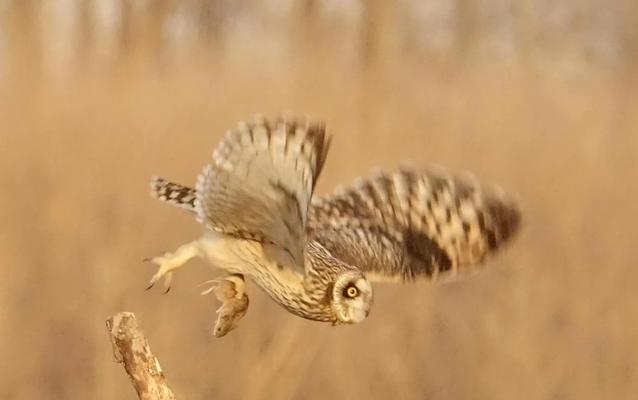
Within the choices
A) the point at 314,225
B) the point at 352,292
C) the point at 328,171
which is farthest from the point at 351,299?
the point at 328,171

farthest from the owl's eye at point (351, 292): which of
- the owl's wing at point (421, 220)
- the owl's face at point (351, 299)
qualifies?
the owl's wing at point (421, 220)

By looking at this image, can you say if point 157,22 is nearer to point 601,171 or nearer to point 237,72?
point 237,72

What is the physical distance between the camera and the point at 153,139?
1.57m

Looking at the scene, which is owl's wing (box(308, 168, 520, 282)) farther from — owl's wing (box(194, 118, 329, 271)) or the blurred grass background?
the blurred grass background

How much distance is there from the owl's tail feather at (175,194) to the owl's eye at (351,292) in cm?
14

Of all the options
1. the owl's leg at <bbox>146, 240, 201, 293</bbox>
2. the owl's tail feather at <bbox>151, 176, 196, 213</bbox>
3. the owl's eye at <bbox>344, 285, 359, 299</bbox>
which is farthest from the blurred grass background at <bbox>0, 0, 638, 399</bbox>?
the owl's eye at <bbox>344, 285, 359, 299</bbox>

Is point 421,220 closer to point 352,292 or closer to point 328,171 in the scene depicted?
point 352,292

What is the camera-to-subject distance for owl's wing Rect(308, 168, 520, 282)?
665 millimetres

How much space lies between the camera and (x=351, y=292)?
0.54 meters

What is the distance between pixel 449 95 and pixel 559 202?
0.93 feet

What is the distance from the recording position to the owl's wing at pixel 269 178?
47cm

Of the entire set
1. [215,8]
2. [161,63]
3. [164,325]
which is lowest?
[164,325]

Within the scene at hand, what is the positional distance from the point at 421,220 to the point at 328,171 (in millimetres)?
736

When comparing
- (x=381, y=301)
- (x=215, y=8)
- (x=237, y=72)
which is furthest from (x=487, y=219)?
(x=215, y=8)
